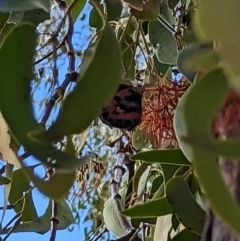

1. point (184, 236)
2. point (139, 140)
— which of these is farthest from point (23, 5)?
point (139, 140)

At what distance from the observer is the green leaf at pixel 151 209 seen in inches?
14.8

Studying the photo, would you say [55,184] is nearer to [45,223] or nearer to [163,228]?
[163,228]

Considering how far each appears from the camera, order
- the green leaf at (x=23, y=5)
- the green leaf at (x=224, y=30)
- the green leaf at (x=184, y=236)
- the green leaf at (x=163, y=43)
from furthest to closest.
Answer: the green leaf at (x=163, y=43), the green leaf at (x=184, y=236), the green leaf at (x=23, y=5), the green leaf at (x=224, y=30)

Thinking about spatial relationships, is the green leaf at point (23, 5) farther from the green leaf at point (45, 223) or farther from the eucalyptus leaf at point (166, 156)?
the green leaf at point (45, 223)

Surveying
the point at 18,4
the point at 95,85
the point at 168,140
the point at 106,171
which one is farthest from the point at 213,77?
the point at 106,171

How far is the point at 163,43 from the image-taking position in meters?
0.58

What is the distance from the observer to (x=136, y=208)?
0.38m

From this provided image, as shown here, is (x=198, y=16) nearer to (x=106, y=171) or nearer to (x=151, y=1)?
(x=151, y=1)

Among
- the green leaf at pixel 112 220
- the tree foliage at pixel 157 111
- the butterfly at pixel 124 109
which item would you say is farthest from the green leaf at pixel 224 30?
the green leaf at pixel 112 220

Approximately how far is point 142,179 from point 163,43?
0.15 metres

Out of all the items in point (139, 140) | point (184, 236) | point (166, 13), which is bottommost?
point (184, 236)

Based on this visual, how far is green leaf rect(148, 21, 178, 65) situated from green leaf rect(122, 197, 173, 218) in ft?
0.64

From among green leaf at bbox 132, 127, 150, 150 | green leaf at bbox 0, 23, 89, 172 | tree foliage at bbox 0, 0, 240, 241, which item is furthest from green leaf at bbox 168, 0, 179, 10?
green leaf at bbox 0, 23, 89, 172

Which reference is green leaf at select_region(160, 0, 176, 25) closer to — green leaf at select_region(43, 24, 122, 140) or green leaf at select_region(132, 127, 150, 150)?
green leaf at select_region(132, 127, 150, 150)
